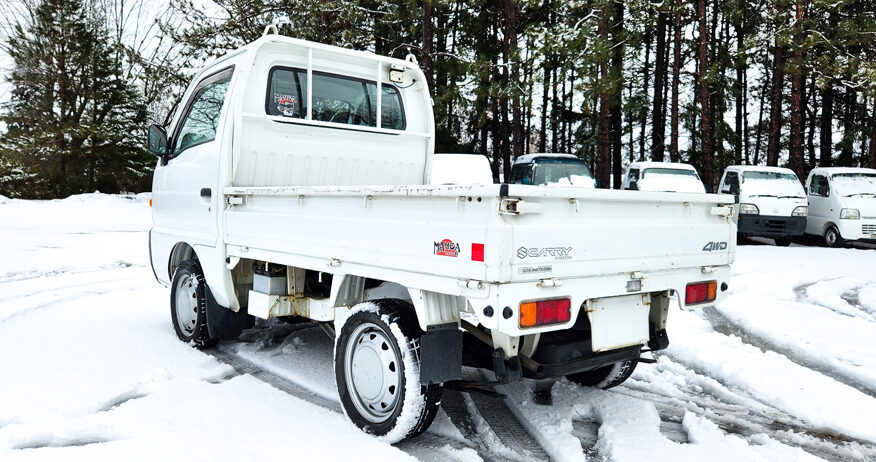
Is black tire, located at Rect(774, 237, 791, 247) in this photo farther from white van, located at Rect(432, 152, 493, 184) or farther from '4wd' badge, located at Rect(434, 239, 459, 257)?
Answer: '4wd' badge, located at Rect(434, 239, 459, 257)

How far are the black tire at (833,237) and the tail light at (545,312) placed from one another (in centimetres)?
1361

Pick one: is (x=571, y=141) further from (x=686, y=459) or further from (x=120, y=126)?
(x=686, y=459)

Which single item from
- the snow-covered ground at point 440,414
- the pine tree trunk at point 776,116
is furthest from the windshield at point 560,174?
the snow-covered ground at point 440,414

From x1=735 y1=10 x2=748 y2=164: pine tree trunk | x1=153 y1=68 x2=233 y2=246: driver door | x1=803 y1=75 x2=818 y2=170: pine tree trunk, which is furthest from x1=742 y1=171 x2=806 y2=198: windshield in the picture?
x1=803 y1=75 x2=818 y2=170: pine tree trunk

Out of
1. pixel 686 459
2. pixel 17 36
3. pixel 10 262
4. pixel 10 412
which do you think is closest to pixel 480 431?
pixel 686 459

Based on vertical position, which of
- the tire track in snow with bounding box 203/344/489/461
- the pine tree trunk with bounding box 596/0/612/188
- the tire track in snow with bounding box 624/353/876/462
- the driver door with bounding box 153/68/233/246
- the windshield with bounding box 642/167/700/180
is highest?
the pine tree trunk with bounding box 596/0/612/188

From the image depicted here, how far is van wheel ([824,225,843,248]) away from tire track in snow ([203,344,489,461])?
44.9 ft

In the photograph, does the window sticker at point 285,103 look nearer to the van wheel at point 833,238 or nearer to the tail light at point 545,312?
the tail light at point 545,312

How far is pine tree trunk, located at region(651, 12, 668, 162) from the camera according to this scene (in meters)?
27.7

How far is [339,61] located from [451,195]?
2782mm

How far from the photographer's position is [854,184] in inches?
555

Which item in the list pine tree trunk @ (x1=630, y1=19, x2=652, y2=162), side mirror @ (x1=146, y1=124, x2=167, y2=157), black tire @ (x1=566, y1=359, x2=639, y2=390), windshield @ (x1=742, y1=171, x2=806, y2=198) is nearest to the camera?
black tire @ (x1=566, y1=359, x2=639, y2=390)

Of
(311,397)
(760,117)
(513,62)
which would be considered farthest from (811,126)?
(311,397)

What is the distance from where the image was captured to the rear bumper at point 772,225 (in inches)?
549
